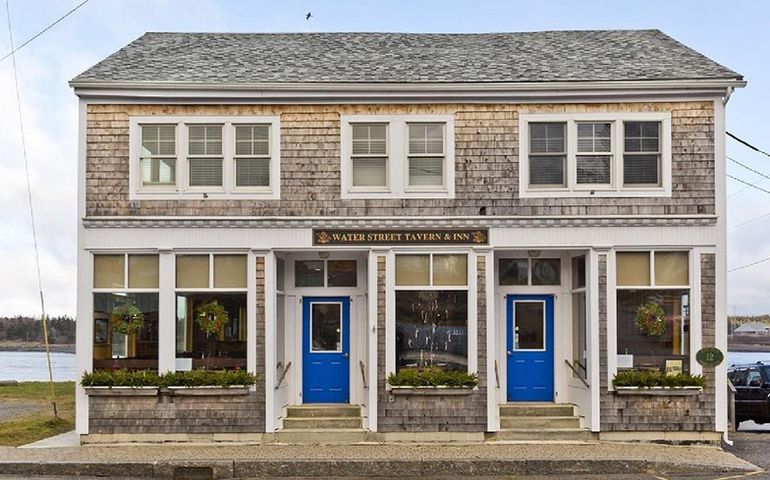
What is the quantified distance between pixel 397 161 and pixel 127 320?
206 inches

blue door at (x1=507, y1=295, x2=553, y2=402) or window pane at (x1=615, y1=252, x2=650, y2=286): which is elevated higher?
window pane at (x1=615, y1=252, x2=650, y2=286)

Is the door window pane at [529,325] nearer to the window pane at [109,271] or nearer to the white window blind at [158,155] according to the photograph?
the white window blind at [158,155]

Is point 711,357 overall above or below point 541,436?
above

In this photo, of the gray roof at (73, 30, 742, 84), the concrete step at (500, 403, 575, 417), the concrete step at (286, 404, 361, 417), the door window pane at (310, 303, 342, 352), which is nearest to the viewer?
the gray roof at (73, 30, 742, 84)

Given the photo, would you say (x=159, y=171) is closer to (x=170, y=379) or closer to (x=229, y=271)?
(x=229, y=271)

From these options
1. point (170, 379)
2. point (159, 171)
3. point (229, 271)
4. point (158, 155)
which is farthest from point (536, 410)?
point (158, 155)

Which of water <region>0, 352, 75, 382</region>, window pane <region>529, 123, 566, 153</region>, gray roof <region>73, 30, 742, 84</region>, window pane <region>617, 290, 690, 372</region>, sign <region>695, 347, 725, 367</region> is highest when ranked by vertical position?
gray roof <region>73, 30, 742, 84</region>

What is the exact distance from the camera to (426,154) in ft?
52.6

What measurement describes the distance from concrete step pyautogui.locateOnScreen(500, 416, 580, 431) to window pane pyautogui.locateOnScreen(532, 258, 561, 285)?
2.42 meters

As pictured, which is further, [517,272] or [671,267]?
[517,272]

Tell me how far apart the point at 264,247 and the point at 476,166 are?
12.5 feet

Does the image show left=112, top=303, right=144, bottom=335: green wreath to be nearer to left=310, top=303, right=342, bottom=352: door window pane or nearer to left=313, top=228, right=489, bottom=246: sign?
left=310, top=303, right=342, bottom=352: door window pane

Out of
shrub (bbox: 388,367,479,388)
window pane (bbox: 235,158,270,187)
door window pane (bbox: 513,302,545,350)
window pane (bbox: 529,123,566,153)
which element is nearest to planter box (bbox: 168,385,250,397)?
shrub (bbox: 388,367,479,388)

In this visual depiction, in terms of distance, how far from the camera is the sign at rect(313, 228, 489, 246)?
627 inches
